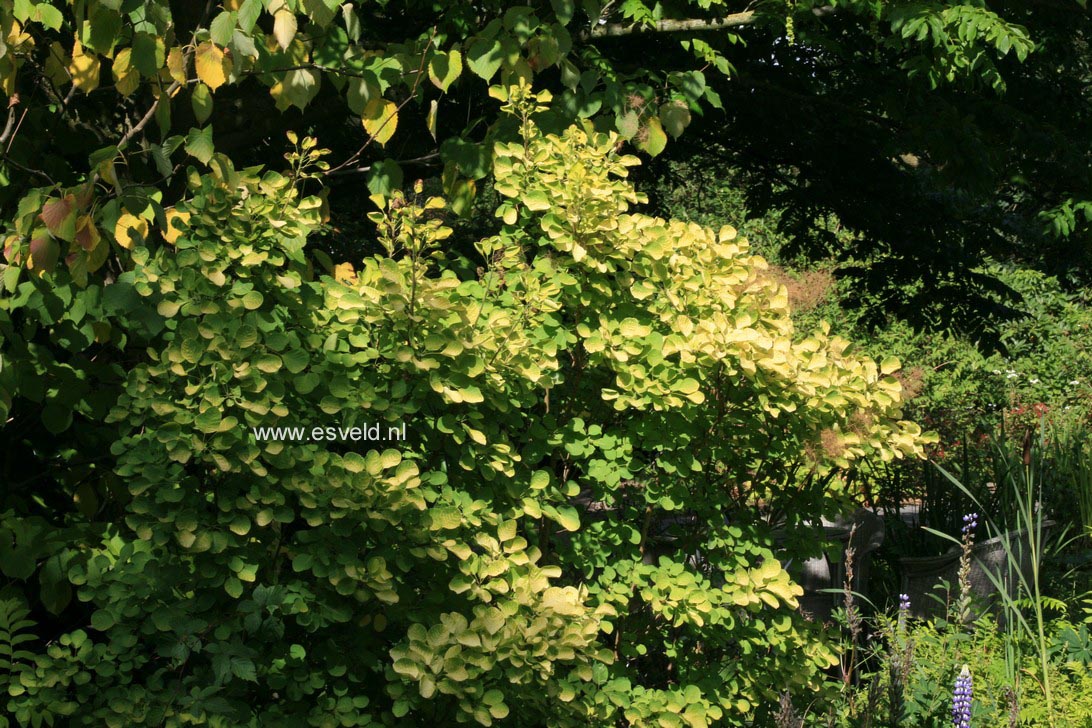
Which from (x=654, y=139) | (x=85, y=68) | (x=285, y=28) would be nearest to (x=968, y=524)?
(x=654, y=139)

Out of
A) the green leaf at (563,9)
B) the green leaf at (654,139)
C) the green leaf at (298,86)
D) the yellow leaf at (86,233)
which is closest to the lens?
the yellow leaf at (86,233)

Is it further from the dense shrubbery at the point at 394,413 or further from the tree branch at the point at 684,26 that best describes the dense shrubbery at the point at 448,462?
the tree branch at the point at 684,26

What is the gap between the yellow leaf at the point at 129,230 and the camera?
2379 mm

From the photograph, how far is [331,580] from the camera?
2.09 metres

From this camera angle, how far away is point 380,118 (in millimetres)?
2832

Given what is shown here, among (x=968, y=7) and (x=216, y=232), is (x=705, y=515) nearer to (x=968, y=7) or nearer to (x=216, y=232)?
(x=216, y=232)

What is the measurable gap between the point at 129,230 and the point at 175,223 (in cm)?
14

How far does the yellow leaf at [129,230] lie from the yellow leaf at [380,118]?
63 centimetres

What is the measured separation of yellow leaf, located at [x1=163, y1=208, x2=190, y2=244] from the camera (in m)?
2.35

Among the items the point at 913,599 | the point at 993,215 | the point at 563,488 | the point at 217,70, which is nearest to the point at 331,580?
the point at 563,488

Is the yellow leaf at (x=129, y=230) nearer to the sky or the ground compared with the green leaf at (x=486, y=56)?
nearer to the ground

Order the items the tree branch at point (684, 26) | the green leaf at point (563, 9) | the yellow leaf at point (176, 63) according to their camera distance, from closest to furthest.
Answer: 1. the yellow leaf at point (176, 63)
2. the green leaf at point (563, 9)
3. the tree branch at point (684, 26)

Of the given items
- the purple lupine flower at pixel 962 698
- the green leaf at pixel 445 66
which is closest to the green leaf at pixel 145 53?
the green leaf at pixel 445 66

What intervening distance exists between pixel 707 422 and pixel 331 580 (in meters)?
1.05
